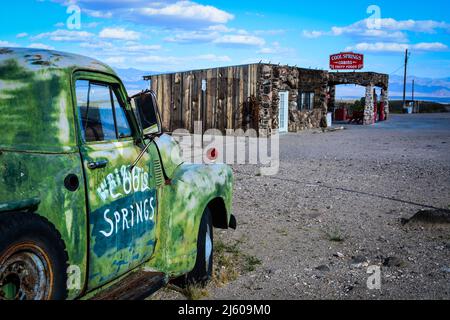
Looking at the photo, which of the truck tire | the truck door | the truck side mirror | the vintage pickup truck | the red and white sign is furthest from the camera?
the red and white sign

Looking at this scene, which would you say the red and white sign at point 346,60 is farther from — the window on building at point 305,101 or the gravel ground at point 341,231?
the gravel ground at point 341,231

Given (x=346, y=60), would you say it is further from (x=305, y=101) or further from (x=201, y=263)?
(x=201, y=263)

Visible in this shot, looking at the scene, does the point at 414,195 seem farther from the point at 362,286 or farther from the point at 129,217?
the point at 129,217

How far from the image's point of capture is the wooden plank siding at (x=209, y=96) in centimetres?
2362

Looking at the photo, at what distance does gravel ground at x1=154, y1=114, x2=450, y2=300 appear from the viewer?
513 cm

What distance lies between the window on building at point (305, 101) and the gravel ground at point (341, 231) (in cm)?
1450

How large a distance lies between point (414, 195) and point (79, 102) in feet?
25.8

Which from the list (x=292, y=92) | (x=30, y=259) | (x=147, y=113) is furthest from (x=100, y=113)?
(x=292, y=92)

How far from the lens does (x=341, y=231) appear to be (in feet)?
23.7

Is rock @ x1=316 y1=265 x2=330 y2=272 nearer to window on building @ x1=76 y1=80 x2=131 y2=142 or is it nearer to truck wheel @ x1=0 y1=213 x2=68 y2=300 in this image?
window on building @ x1=76 y1=80 x2=131 y2=142

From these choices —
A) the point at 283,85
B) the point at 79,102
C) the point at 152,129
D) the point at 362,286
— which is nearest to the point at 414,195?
the point at 362,286

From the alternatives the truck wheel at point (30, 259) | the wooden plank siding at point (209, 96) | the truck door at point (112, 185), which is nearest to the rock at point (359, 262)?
the truck door at point (112, 185)

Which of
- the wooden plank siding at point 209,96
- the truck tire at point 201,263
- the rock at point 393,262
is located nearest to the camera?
the truck tire at point 201,263

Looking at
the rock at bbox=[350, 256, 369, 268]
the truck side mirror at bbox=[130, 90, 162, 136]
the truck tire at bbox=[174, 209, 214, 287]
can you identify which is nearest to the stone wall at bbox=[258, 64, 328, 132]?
the rock at bbox=[350, 256, 369, 268]
